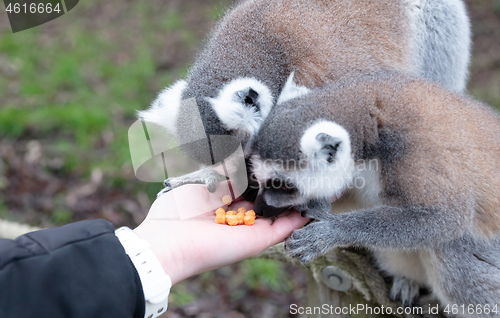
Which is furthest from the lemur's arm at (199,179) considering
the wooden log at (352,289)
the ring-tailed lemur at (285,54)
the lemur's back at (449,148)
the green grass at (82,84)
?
the green grass at (82,84)

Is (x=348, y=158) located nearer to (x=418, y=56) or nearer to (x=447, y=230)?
(x=447, y=230)

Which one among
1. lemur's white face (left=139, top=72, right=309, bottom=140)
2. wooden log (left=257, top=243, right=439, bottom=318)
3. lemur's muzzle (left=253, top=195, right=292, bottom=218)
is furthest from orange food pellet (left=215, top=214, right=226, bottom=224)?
wooden log (left=257, top=243, right=439, bottom=318)

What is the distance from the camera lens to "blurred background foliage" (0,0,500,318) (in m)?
4.29

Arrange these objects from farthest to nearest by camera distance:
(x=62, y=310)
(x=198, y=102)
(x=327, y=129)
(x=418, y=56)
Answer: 1. (x=418, y=56)
2. (x=198, y=102)
3. (x=327, y=129)
4. (x=62, y=310)

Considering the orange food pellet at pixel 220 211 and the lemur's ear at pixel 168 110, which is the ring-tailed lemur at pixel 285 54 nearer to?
the lemur's ear at pixel 168 110

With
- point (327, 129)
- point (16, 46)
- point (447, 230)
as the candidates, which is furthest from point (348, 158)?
point (16, 46)

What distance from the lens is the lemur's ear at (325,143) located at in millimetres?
2105

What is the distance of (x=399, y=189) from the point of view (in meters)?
2.22

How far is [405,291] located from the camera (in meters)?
2.75

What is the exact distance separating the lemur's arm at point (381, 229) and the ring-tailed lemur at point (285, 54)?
65 cm

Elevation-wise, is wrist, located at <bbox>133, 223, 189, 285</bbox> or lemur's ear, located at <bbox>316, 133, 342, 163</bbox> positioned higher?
lemur's ear, located at <bbox>316, 133, 342, 163</bbox>

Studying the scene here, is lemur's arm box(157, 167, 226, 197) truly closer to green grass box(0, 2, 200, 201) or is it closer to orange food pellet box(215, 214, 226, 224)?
orange food pellet box(215, 214, 226, 224)

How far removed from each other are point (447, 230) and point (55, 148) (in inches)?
171

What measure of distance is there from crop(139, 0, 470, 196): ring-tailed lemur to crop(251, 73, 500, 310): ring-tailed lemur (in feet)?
0.97
